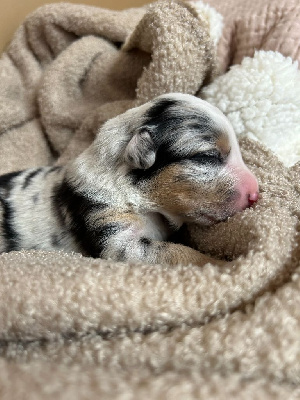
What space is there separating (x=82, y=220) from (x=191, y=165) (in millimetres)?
400

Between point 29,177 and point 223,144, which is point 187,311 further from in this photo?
point 29,177

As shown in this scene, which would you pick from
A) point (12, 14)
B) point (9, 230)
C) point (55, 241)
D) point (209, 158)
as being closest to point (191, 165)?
point (209, 158)

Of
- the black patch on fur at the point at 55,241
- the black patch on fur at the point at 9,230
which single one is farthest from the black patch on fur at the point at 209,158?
the black patch on fur at the point at 9,230

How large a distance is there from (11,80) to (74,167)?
1.11 m

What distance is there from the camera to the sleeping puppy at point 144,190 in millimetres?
1362

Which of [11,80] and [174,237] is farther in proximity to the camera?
[11,80]

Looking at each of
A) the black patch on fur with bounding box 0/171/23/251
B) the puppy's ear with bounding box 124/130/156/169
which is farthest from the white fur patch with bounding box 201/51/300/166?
the black patch on fur with bounding box 0/171/23/251

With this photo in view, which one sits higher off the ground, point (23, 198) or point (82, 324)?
point (82, 324)

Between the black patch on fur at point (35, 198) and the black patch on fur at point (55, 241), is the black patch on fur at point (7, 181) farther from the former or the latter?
the black patch on fur at point (55, 241)

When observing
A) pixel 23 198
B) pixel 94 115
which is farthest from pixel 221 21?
pixel 23 198

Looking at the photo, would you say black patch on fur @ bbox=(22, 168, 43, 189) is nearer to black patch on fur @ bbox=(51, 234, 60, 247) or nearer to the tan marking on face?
black patch on fur @ bbox=(51, 234, 60, 247)

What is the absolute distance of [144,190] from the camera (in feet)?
4.65

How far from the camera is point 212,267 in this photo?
1.10m

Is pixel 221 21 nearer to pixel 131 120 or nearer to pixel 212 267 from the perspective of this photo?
pixel 131 120
